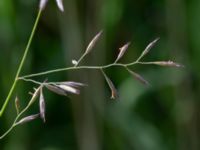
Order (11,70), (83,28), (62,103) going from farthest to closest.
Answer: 1. (62,103)
2. (83,28)
3. (11,70)

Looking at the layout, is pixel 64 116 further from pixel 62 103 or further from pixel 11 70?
pixel 11 70

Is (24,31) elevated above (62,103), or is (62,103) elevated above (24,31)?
(24,31)

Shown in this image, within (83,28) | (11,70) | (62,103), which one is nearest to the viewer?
(11,70)

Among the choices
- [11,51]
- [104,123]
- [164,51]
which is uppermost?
[11,51]

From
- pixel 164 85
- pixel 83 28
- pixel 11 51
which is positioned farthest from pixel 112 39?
pixel 11 51

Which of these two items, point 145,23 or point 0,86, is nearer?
point 0,86

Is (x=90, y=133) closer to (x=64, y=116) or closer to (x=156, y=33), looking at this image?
(x=64, y=116)
